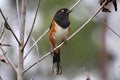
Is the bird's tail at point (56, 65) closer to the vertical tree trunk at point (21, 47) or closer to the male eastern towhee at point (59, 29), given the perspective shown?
the male eastern towhee at point (59, 29)

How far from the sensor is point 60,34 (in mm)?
7055

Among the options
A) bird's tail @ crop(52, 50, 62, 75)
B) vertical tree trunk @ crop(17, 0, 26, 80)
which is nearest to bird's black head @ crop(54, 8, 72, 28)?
bird's tail @ crop(52, 50, 62, 75)

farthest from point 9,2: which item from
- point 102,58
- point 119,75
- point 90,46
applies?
point 119,75

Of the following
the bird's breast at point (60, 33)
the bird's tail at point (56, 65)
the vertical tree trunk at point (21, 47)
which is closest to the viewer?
the vertical tree trunk at point (21, 47)

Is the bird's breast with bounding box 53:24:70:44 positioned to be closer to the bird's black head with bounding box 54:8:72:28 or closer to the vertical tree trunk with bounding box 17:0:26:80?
the bird's black head with bounding box 54:8:72:28

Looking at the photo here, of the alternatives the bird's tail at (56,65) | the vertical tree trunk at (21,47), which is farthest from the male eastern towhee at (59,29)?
the vertical tree trunk at (21,47)

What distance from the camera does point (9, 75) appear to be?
16.2m

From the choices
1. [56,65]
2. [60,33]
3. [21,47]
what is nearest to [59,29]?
[60,33]

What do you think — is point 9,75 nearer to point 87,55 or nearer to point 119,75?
point 87,55

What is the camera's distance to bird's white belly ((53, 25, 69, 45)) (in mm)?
6983

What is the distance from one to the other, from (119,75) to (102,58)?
25.7 feet

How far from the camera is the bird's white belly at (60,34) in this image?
698 cm

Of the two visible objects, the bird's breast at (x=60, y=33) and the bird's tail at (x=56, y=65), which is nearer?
the bird's tail at (x=56, y=65)

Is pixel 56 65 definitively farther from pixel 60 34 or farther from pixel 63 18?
pixel 63 18
